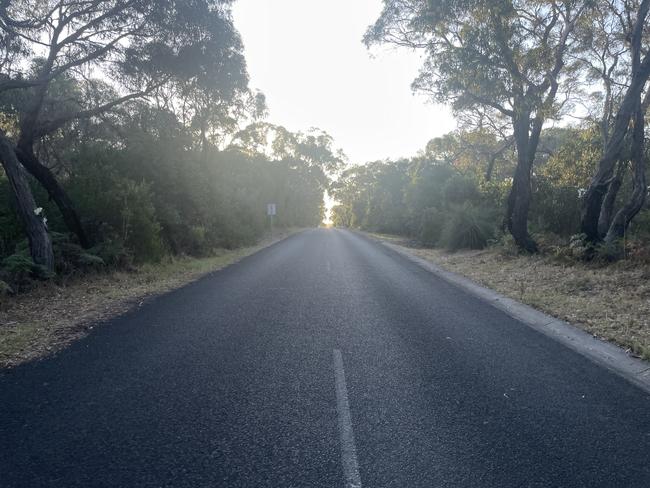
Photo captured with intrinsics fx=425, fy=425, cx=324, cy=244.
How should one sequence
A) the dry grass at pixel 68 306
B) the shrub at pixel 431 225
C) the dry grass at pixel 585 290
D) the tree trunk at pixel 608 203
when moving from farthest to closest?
the shrub at pixel 431 225
the tree trunk at pixel 608 203
the dry grass at pixel 585 290
the dry grass at pixel 68 306

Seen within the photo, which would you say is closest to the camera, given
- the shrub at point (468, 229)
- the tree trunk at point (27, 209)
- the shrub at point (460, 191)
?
the tree trunk at point (27, 209)

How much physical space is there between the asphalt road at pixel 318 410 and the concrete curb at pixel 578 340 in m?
0.23

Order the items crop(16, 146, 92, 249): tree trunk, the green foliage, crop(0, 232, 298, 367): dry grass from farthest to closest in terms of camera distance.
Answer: crop(16, 146, 92, 249): tree trunk, the green foliage, crop(0, 232, 298, 367): dry grass

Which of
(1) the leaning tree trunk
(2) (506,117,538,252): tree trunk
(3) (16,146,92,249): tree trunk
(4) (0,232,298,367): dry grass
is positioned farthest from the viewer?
(2) (506,117,538,252): tree trunk

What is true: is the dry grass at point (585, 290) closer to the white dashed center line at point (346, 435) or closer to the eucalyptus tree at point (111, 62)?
the white dashed center line at point (346, 435)

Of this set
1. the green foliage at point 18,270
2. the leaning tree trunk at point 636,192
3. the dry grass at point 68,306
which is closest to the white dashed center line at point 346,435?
A: the dry grass at point 68,306

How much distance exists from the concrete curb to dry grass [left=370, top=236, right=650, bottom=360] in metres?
0.18

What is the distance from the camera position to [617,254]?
1212cm

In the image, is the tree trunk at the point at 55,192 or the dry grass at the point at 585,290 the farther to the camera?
the tree trunk at the point at 55,192

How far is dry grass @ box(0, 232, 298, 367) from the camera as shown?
240 inches

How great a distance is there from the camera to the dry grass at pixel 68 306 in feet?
20.0

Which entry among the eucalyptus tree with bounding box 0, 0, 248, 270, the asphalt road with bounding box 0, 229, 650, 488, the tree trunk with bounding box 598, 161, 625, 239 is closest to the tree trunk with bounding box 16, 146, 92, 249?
the eucalyptus tree with bounding box 0, 0, 248, 270

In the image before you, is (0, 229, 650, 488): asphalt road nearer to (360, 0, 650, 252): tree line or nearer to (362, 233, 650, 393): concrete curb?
(362, 233, 650, 393): concrete curb

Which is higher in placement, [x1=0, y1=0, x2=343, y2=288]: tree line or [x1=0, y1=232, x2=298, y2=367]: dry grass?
[x1=0, y1=0, x2=343, y2=288]: tree line
